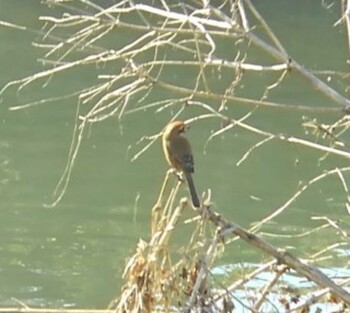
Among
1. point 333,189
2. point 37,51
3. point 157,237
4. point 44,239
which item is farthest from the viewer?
point 37,51

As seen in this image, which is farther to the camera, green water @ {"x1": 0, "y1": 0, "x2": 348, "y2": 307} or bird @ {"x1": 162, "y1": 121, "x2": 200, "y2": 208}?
green water @ {"x1": 0, "y1": 0, "x2": 348, "y2": 307}

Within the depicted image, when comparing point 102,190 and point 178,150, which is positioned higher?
point 102,190

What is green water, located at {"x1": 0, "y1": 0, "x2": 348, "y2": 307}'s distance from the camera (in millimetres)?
7785

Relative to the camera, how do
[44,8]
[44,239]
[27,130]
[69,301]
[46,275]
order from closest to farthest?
1. [69,301]
2. [46,275]
3. [44,239]
4. [27,130]
5. [44,8]

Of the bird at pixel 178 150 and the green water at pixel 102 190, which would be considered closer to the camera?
the bird at pixel 178 150

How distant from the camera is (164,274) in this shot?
4.24 m

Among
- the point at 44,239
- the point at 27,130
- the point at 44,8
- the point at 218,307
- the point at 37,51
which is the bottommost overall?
the point at 218,307

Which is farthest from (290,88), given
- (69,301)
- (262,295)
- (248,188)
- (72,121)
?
(262,295)

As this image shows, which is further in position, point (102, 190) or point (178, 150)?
point (102, 190)

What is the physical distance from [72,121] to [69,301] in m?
4.09

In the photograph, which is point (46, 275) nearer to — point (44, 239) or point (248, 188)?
point (44, 239)

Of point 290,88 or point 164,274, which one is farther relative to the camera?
point 290,88

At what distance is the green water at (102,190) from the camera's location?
7785mm

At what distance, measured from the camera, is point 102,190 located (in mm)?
9398
